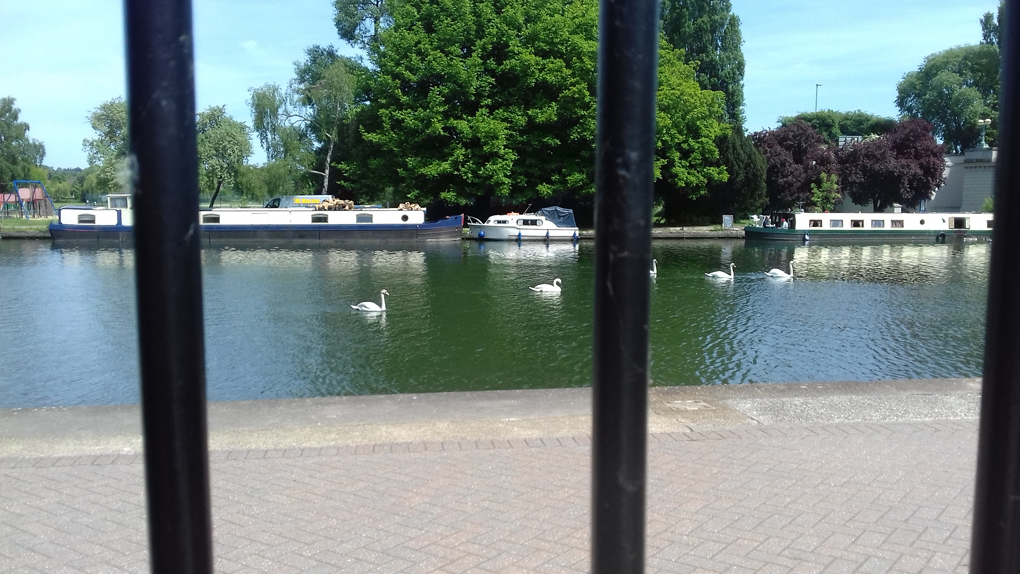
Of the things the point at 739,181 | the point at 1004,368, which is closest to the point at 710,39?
the point at 739,181

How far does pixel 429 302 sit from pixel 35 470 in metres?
15.3

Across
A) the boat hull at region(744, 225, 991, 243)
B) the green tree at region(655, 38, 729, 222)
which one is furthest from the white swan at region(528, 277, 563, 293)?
the green tree at region(655, 38, 729, 222)

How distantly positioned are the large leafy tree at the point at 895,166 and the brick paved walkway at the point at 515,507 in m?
60.2

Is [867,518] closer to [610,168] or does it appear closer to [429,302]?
[610,168]

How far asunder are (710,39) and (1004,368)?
6138 centimetres

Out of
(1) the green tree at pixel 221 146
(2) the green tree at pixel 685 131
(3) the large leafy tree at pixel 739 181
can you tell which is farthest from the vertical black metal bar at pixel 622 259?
(1) the green tree at pixel 221 146

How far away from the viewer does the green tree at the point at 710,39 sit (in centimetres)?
5888

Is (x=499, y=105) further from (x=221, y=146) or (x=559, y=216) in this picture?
(x=221, y=146)

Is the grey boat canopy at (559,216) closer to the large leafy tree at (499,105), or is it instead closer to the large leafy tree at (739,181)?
the large leafy tree at (499,105)

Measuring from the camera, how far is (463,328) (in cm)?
1738

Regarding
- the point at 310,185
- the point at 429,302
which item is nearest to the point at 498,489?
the point at 429,302

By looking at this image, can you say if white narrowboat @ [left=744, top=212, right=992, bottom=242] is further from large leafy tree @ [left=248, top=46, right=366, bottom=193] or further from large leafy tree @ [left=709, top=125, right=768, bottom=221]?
large leafy tree @ [left=248, top=46, right=366, bottom=193]

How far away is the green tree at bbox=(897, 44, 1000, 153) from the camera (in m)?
76.6

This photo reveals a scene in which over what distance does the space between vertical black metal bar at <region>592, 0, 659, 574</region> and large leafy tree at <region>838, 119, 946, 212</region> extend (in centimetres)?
6568
